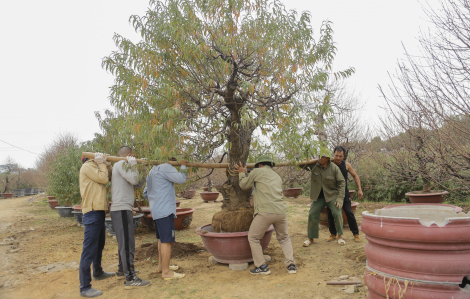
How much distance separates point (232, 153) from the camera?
15.9 ft

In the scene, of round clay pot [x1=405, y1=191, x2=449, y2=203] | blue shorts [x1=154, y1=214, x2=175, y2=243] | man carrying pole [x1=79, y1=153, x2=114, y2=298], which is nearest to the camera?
man carrying pole [x1=79, y1=153, x2=114, y2=298]

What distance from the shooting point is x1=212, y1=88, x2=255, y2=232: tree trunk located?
446cm

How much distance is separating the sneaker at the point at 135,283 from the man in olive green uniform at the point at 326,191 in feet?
9.60

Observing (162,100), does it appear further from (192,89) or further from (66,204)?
(66,204)

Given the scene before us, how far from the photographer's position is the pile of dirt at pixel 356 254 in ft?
14.2

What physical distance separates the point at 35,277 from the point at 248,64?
450cm

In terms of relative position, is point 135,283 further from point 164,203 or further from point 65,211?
point 65,211

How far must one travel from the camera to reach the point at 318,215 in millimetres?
5453

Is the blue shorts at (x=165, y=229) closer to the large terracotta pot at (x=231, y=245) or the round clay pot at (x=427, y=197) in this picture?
the large terracotta pot at (x=231, y=245)

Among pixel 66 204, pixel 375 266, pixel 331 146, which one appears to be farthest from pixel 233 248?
pixel 66 204

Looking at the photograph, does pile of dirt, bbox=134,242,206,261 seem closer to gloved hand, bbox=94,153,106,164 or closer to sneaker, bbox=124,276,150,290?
sneaker, bbox=124,276,150,290

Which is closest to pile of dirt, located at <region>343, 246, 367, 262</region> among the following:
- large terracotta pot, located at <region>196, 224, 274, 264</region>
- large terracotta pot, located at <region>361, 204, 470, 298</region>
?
large terracotta pot, located at <region>196, 224, 274, 264</region>

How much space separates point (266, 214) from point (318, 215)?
72.3 inches

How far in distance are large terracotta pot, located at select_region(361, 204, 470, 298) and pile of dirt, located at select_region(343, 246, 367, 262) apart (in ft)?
8.04
